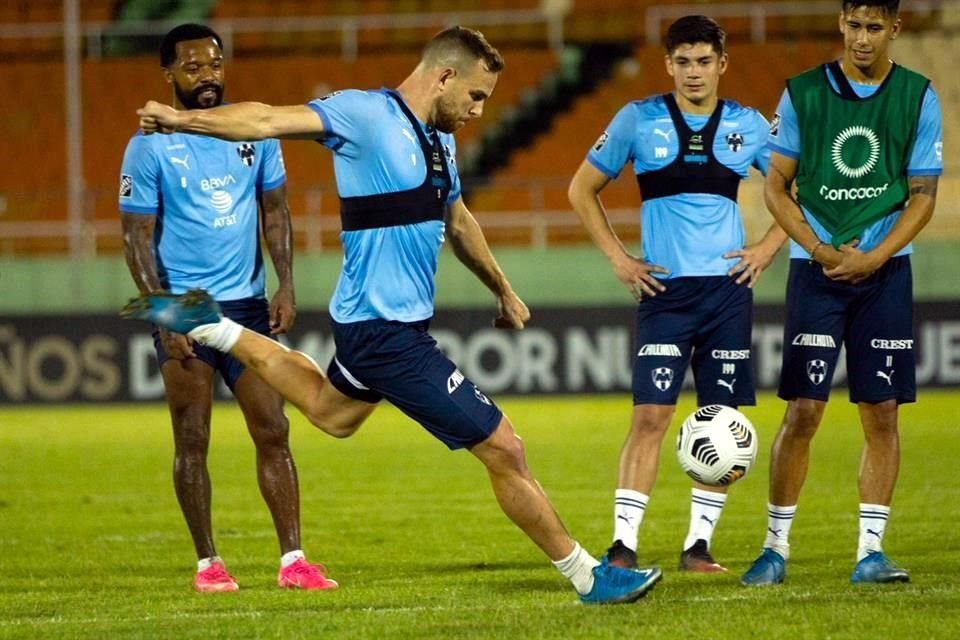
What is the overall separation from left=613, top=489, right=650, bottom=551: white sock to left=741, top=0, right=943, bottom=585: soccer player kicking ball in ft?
1.66

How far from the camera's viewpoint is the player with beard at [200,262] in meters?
7.79

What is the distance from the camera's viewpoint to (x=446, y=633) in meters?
6.14

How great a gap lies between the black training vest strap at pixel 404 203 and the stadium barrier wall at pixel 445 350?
492 inches

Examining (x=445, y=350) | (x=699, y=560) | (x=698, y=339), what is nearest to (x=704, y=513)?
(x=699, y=560)

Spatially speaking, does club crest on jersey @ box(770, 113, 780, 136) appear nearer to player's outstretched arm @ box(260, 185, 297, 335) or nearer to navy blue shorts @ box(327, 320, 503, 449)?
navy blue shorts @ box(327, 320, 503, 449)

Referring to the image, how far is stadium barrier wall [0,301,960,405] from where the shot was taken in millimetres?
19484

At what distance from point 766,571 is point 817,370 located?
0.87 metres

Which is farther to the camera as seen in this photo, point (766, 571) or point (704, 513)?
point (704, 513)

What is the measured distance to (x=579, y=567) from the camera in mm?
6625

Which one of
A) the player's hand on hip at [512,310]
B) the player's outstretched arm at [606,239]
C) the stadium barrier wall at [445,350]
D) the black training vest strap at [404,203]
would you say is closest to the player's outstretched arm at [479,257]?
the player's hand on hip at [512,310]

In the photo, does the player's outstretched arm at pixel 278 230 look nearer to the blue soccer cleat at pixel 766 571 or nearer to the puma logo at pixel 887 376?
the blue soccer cleat at pixel 766 571

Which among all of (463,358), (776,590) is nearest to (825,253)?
(776,590)

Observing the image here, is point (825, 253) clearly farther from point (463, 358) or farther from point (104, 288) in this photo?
point (104, 288)

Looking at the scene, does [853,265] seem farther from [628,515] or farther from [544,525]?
[544,525]
